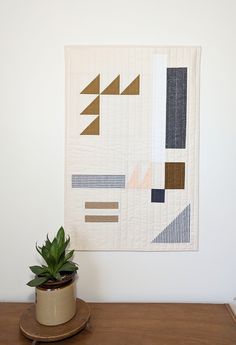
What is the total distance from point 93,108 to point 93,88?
9 cm

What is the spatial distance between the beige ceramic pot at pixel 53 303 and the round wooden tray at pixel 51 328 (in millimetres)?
20

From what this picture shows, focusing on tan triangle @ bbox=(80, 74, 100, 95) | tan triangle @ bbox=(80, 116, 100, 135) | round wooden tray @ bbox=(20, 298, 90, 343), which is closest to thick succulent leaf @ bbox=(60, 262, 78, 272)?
round wooden tray @ bbox=(20, 298, 90, 343)

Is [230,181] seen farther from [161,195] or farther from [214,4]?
[214,4]

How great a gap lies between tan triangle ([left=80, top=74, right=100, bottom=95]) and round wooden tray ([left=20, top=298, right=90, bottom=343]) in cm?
96

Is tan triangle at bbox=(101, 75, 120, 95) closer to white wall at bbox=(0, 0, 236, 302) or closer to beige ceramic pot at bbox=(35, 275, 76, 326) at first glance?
white wall at bbox=(0, 0, 236, 302)

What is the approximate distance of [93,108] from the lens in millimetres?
1199

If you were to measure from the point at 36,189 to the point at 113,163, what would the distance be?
0.39 m

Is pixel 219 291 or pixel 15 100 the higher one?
pixel 15 100

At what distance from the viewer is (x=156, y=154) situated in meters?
1.21

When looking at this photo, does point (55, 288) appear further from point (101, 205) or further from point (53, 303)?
point (101, 205)

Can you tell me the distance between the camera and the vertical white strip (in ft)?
3.90

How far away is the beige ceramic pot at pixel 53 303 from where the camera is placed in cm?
96

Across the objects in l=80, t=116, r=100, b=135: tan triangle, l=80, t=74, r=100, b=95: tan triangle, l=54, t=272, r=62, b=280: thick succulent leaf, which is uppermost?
l=80, t=74, r=100, b=95: tan triangle

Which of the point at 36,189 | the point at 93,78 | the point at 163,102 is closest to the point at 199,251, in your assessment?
the point at 163,102
